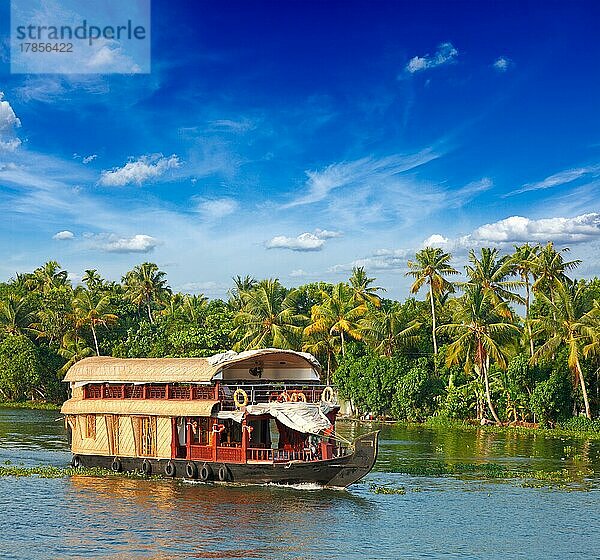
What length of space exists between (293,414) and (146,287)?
5275 centimetres

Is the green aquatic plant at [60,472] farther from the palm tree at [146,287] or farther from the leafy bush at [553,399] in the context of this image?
the palm tree at [146,287]

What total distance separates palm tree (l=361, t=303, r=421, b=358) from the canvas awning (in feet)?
94.8

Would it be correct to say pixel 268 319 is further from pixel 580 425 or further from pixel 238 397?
pixel 238 397

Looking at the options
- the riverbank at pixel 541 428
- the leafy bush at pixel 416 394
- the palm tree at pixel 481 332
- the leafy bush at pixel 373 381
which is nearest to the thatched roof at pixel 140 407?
the riverbank at pixel 541 428

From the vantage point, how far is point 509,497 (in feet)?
83.5

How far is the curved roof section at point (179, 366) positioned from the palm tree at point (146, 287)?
153ft

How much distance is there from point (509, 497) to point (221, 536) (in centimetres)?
927

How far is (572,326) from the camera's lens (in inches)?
1692

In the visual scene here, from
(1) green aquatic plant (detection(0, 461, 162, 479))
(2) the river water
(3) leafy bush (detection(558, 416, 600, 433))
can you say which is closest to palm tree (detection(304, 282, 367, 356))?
(3) leafy bush (detection(558, 416, 600, 433))

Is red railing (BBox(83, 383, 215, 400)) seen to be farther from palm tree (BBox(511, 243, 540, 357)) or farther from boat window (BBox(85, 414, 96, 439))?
palm tree (BBox(511, 243, 540, 357))

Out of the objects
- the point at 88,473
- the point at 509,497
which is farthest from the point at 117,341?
the point at 509,497

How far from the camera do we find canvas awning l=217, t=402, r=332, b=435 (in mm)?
25406

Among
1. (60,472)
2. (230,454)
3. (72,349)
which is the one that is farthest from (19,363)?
(230,454)

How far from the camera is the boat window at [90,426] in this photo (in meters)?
29.7
